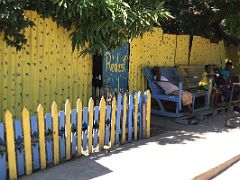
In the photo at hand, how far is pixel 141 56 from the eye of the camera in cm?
1004

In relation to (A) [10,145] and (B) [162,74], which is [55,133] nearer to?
(A) [10,145]

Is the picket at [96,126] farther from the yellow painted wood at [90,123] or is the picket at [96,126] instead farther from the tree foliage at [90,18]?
the tree foliage at [90,18]

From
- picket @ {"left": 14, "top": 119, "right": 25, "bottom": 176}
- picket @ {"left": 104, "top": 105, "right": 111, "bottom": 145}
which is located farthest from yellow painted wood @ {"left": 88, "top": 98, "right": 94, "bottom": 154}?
picket @ {"left": 14, "top": 119, "right": 25, "bottom": 176}

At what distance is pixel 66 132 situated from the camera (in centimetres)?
562

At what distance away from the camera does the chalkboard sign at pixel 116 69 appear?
8.65 meters

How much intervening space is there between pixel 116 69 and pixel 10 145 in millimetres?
4571

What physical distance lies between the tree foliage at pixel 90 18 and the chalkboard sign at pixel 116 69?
4.20 ft

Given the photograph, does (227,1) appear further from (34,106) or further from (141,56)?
(34,106)

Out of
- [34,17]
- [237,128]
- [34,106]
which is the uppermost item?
[34,17]

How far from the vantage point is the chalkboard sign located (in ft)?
28.4

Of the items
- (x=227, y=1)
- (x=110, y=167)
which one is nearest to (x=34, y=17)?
(x=110, y=167)

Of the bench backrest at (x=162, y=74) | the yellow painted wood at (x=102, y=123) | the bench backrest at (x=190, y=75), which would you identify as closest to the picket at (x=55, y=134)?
the yellow painted wood at (x=102, y=123)

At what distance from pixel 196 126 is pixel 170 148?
→ 7.45 feet

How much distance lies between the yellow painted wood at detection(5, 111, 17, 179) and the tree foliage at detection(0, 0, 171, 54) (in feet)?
5.54
